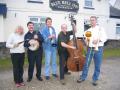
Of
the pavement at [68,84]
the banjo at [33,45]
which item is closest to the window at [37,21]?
the pavement at [68,84]

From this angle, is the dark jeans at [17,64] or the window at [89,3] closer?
the dark jeans at [17,64]

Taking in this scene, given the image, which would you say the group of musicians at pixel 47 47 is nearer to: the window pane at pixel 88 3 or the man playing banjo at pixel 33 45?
the man playing banjo at pixel 33 45

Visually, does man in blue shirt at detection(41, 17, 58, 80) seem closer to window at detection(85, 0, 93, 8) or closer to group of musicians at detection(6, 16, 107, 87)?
group of musicians at detection(6, 16, 107, 87)

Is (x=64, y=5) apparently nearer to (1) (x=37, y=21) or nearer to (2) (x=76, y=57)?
(1) (x=37, y=21)

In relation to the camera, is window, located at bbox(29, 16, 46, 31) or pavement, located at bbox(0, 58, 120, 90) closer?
pavement, located at bbox(0, 58, 120, 90)

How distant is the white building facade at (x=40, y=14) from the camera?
22.4 metres

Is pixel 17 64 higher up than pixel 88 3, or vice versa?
pixel 88 3

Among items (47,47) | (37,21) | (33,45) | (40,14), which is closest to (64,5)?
(40,14)

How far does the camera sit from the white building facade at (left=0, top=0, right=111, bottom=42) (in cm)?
2238

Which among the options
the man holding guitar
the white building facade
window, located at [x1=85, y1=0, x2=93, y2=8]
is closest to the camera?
the man holding guitar

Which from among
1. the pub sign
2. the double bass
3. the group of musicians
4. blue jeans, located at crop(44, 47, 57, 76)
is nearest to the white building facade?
the pub sign

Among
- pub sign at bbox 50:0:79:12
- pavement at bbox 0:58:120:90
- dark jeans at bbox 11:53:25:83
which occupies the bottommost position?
pavement at bbox 0:58:120:90

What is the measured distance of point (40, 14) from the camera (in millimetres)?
24406

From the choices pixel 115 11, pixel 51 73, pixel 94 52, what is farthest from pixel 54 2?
pixel 94 52
